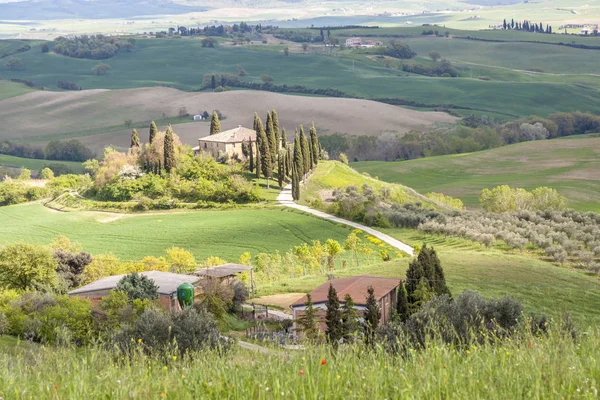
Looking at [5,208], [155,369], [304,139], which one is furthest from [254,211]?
[155,369]

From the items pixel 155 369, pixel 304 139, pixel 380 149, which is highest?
pixel 155 369

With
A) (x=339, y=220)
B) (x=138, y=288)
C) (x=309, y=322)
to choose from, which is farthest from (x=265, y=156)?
(x=309, y=322)

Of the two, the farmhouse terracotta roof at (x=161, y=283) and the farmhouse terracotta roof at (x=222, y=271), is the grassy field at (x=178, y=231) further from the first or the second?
the farmhouse terracotta roof at (x=161, y=283)

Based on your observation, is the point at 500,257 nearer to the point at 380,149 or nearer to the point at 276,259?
the point at 276,259

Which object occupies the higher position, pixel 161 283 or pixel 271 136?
pixel 271 136

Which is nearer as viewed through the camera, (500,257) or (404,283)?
(404,283)

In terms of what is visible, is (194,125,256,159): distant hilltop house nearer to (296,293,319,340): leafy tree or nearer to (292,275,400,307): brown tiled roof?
(292,275,400,307): brown tiled roof

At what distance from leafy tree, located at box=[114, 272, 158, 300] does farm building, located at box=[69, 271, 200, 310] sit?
0.74 meters

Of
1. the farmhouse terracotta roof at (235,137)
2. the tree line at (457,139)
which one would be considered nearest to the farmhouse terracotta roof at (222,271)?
the farmhouse terracotta roof at (235,137)

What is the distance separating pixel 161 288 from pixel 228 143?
5884 cm

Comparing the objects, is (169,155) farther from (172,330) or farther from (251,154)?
(172,330)

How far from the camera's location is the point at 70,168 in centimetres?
14375

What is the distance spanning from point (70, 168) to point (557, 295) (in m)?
108

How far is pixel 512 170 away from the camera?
138m
